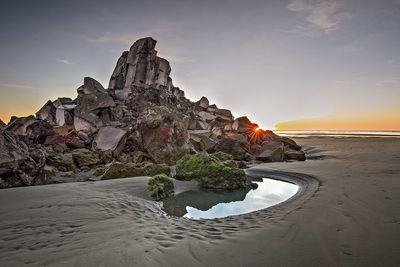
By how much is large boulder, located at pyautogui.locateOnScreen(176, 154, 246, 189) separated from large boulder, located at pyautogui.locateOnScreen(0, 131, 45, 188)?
13.2 feet

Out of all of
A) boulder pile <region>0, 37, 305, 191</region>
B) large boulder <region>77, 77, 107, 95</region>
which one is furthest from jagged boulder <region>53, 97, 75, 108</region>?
large boulder <region>77, 77, 107, 95</region>

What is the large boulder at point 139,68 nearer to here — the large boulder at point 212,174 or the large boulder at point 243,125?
the large boulder at point 243,125

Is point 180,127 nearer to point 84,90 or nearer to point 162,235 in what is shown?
point 162,235

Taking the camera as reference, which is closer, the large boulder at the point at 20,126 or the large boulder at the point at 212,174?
the large boulder at the point at 212,174

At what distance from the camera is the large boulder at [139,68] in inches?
1288

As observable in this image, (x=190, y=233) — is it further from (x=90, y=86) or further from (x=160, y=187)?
(x=90, y=86)

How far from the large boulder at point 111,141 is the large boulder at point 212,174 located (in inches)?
157

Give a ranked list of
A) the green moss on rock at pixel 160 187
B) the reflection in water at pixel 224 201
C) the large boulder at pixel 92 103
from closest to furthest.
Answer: the reflection in water at pixel 224 201, the green moss on rock at pixel 160 187, the large boulder at pixel 92 103

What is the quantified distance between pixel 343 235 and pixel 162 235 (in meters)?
2.24

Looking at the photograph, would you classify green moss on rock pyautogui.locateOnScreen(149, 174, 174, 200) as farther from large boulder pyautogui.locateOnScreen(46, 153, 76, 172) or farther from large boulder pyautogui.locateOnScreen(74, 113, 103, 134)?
large boulder pyautogui.locateOnScreen(74, 113, 103, 134)

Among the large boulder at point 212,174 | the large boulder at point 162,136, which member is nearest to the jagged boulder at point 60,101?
the large boulder at point 162,136

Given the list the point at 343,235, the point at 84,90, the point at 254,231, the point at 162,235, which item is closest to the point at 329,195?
the point at 343,235

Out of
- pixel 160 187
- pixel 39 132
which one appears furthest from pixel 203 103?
pixel 160 187

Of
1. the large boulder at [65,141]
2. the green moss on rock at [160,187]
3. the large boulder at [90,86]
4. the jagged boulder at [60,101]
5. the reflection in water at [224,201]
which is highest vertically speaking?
the large boulder at [90,86]
